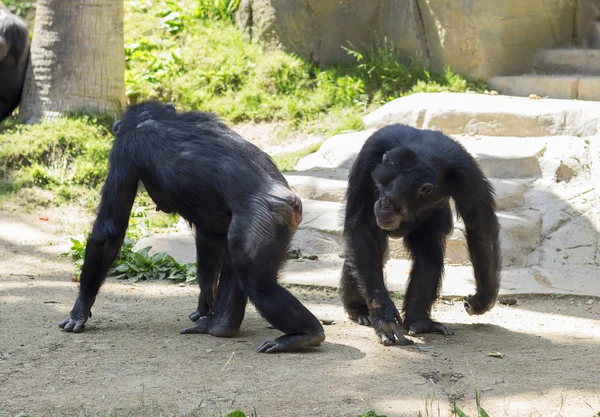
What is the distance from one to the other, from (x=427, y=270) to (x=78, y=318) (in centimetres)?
251

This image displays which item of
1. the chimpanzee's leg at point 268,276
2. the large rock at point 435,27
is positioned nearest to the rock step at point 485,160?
the large rock at point 435,27

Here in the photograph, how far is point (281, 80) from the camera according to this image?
488 inches

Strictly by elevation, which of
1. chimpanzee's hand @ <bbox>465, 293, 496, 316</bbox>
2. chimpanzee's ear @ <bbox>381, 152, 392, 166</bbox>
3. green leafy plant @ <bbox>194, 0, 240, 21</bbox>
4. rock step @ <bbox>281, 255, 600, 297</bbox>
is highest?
green leafy plant @ <bbox>194, 0, 240, 21</bbox>

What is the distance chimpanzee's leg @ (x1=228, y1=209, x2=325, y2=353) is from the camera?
5.11 metres

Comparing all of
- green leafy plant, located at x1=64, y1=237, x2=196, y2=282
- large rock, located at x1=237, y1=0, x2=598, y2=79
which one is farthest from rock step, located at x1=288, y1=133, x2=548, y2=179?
A: large rock, located at x1=237, y1=0, x2=598, y2=79

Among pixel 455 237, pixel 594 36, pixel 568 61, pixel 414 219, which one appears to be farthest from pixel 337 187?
pixel 594 36

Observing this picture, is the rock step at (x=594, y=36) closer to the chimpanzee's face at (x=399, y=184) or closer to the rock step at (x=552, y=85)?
the rock step at (x=552, y=85)

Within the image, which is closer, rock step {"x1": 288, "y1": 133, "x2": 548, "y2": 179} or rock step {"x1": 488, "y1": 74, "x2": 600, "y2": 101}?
rock step {"x1": 288, "y1": 133, "x2": 548, "y2": 179}

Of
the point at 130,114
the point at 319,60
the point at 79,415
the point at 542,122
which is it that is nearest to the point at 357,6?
the point at 319,60

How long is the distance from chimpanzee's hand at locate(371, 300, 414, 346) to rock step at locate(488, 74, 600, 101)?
248 inches

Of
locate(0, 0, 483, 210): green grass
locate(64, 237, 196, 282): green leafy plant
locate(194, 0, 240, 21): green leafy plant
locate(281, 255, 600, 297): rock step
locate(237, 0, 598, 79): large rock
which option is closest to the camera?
locate(281, 255, 600, 297): rock step

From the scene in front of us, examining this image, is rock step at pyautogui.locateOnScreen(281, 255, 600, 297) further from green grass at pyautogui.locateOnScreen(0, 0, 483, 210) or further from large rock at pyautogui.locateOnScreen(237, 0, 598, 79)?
large rock at pyautogui.locateOnScreen(237, 0, 598, 79)

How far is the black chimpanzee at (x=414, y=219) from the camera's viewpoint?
543cm

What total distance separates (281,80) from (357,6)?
167 centimetres
